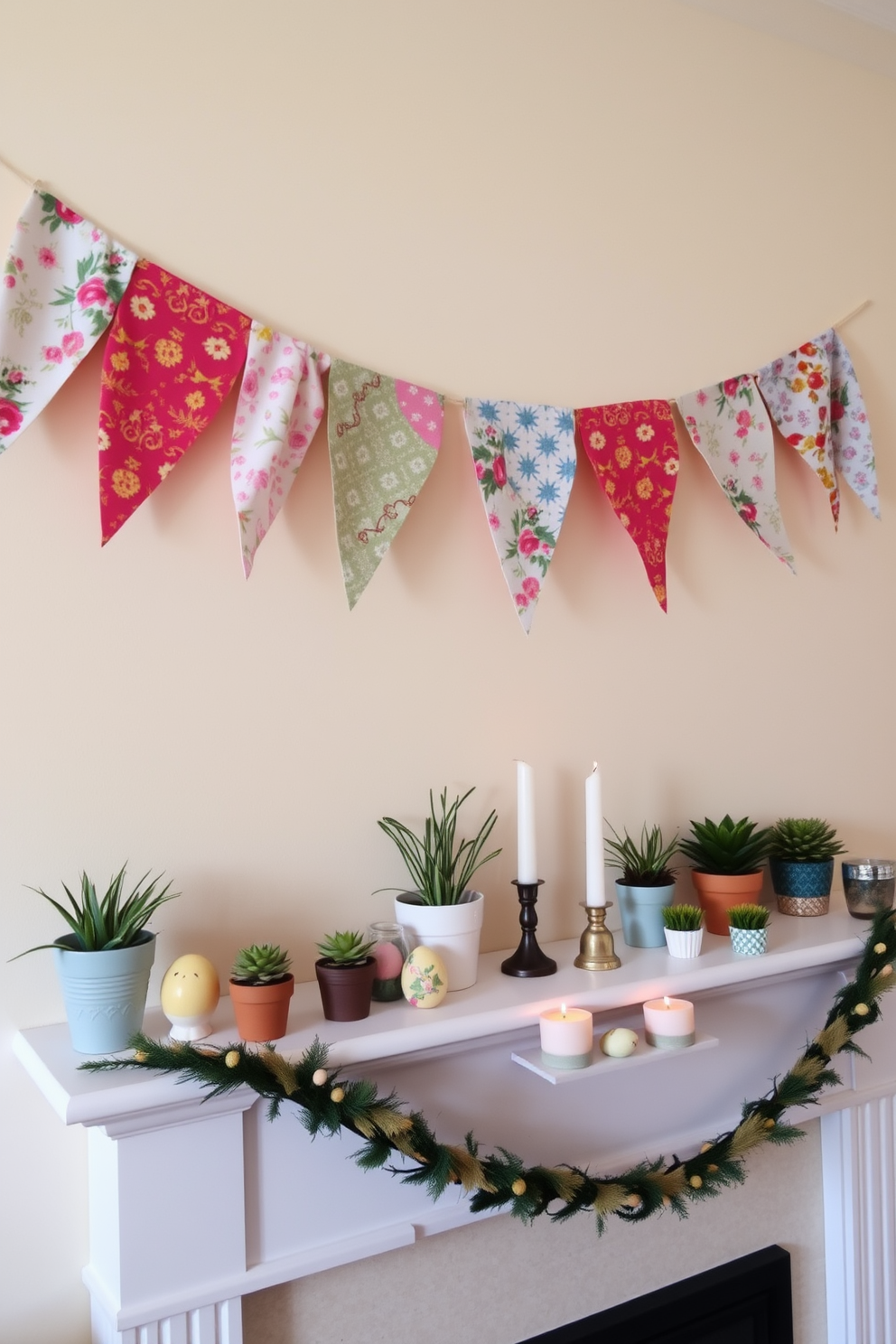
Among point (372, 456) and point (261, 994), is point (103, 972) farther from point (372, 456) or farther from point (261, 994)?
point (372, 456)

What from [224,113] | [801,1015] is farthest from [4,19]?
[801,1015]

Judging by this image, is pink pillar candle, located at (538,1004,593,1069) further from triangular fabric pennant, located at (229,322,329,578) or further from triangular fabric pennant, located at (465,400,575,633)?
triangular fabric pennant, located at (229,322,329,578)

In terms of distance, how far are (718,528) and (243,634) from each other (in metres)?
0.71

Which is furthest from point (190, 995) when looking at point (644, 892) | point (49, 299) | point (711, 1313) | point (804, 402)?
point (804, 402)

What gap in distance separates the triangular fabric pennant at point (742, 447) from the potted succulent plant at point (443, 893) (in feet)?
1.89

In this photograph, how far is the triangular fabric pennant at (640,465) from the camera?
130 centimetres

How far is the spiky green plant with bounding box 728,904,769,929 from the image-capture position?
1.21 m

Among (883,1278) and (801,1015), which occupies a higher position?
(801,1015)

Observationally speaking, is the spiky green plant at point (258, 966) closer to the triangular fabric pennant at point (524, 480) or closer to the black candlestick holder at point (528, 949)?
the black candlestick holder at point (528, 949)

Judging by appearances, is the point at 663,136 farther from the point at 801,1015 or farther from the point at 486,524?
Answer: the point at 801,1015

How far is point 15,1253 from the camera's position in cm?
97

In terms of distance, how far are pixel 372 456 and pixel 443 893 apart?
49 centimetres

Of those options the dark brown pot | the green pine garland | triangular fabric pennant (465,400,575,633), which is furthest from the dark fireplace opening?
triangular fabric pennant (465,400,575,633)

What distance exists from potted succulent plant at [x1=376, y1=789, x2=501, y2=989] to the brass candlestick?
5.3 inches
